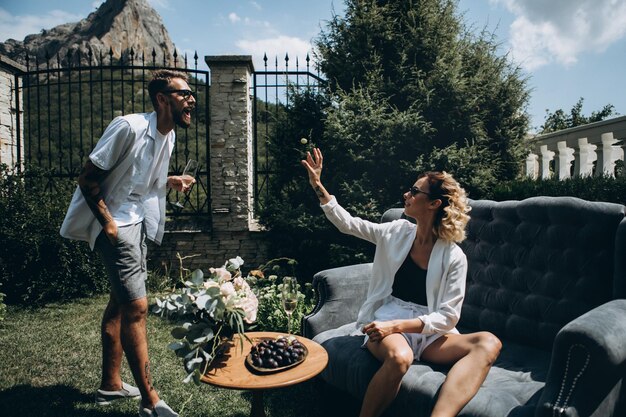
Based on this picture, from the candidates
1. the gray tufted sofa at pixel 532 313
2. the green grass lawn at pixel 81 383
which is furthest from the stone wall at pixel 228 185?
the gray tufted sofa at pixel 532 313

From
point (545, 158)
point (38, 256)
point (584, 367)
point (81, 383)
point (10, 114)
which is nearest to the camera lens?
point (584, 367)

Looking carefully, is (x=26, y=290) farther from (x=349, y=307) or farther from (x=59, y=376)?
(x=349, y=307)

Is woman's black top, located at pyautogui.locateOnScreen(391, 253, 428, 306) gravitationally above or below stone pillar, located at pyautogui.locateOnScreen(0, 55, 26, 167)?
below

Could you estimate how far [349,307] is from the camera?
11.3ft

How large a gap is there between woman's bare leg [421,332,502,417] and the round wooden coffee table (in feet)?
1.94

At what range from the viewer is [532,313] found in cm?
303

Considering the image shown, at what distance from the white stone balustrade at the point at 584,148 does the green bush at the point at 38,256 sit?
576cm

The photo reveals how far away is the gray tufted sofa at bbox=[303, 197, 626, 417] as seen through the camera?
200 centimetres

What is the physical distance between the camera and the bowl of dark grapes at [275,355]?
7.72ft

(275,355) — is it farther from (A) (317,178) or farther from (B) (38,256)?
(B) (38,256)

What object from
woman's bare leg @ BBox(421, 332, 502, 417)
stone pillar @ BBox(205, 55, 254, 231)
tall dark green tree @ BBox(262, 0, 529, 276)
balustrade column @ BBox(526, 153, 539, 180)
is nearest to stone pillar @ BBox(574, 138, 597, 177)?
tall dark green tree @ BBox(262, 0, 529, 276)

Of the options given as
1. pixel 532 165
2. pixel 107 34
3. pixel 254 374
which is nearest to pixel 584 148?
pixel 532 165

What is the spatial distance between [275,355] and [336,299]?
1074 mm

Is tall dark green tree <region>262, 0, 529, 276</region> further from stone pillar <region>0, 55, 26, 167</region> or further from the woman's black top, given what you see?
stone pillar <region>0, 55, 26, 167</region>
